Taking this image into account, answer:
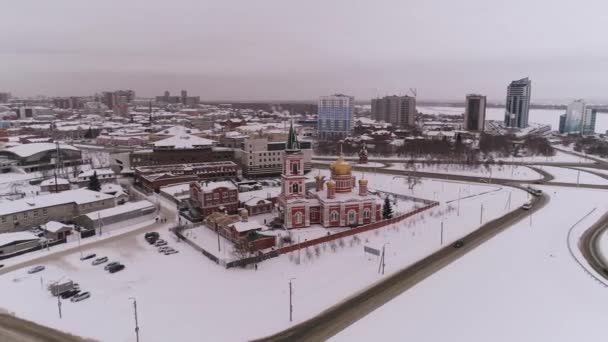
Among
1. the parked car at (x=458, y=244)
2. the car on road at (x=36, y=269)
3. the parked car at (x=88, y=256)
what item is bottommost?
the car on road at (x=36, y=269)

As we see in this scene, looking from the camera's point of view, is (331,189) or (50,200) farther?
(50,200)

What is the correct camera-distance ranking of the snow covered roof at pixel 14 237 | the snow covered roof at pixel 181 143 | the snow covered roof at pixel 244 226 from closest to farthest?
the snow covered roof at pixel 14 237
the snow covered roof at pixel 244 226
the snow covered roof at pixel 181 143

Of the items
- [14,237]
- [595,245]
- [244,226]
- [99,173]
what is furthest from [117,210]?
[595,245]

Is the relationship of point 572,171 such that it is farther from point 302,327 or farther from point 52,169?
point 52,169

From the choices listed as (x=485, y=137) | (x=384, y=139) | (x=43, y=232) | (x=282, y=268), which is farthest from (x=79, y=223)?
(x=485, y=137)

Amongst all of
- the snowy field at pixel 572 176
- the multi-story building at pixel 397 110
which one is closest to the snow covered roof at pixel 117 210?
the snowy field at pixel 572 176

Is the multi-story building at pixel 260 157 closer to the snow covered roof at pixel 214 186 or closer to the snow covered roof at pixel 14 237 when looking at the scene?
the snow covered roof at pixel 214 186

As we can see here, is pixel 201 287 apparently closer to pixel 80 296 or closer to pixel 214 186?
pixel 80 296
